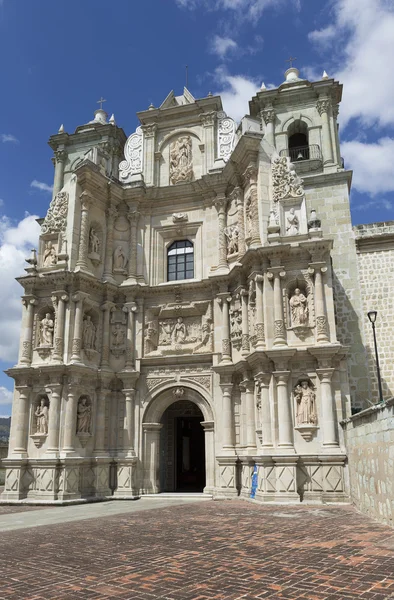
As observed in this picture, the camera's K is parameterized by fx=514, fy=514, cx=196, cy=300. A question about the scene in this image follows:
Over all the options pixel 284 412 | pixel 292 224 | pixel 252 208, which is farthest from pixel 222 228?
pixel 284 412

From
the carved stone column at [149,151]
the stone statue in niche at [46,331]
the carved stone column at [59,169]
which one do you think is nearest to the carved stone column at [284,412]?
the stone statue in niche at [46,331]

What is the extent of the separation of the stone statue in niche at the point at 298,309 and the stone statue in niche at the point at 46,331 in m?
10.0

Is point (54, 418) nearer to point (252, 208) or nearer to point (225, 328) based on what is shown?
point (225, 328)

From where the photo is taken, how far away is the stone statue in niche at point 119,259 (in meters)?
24.2

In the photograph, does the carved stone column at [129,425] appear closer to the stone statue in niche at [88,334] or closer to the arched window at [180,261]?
the stone statue in niche at [88,334]

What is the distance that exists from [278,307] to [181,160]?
10314 mm

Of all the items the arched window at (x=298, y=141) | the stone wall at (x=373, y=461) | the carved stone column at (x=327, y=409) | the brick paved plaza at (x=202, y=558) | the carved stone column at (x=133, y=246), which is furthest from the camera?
the arched window at (x=298, y=141)

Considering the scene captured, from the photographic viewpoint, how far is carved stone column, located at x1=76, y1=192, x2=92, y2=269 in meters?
22.5

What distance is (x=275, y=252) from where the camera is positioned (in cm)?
1955

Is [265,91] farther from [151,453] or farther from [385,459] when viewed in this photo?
[385,459]

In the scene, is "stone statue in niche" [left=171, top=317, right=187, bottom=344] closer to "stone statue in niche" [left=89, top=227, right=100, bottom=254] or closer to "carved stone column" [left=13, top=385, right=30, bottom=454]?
"stone statue in niche" [left=89, top=227, right=100, bottom=254]

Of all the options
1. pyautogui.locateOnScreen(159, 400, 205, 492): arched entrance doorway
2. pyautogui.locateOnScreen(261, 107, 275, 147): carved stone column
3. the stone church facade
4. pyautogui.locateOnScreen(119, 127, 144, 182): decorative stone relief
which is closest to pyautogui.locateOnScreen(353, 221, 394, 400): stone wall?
the stone church facade

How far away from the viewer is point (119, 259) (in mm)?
24297

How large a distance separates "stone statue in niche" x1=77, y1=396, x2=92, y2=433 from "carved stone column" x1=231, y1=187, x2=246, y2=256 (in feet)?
29.5
